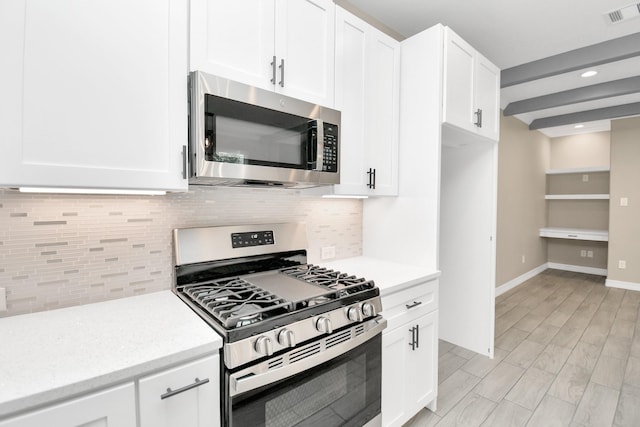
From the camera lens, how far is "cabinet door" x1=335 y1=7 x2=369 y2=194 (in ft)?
5.85

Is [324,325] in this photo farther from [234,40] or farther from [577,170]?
[577,170]

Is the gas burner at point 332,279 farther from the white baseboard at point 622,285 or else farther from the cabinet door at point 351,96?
the white baseboard at point 622,285

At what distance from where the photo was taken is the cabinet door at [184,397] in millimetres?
910

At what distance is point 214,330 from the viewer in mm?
1076

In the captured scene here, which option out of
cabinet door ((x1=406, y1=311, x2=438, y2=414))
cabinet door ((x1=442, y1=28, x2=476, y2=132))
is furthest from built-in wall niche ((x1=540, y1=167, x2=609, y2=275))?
cabinet door ((x1=406, y1=311, x2=438, y2=414))

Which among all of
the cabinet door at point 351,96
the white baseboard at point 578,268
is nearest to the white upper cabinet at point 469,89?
the cabinet door at point 351,96

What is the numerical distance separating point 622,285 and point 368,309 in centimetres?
558

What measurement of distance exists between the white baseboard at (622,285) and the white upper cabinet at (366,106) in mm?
4968

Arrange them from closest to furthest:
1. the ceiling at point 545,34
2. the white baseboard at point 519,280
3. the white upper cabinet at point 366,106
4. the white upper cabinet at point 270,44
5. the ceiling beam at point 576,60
→ the white upper cabinet at point 270,44 < the white upper cabinet at point 366,106 < the ceiling at point 545,34 < the ceiling beam at point 576,60 < the white baseboard at point 519,280

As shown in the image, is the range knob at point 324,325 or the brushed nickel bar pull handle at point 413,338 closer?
the range knob at point 324,325

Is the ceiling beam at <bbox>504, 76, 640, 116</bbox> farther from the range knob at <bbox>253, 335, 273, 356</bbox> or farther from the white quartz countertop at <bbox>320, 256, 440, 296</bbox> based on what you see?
the range knob at <bbox>253, 335, 273, 356</bbox>

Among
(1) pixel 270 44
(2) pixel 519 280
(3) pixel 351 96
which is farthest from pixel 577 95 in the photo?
(1) pixel 270 44

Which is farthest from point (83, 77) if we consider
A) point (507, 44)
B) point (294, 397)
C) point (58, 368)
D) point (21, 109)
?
point (507, 44)

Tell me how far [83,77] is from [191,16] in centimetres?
47
